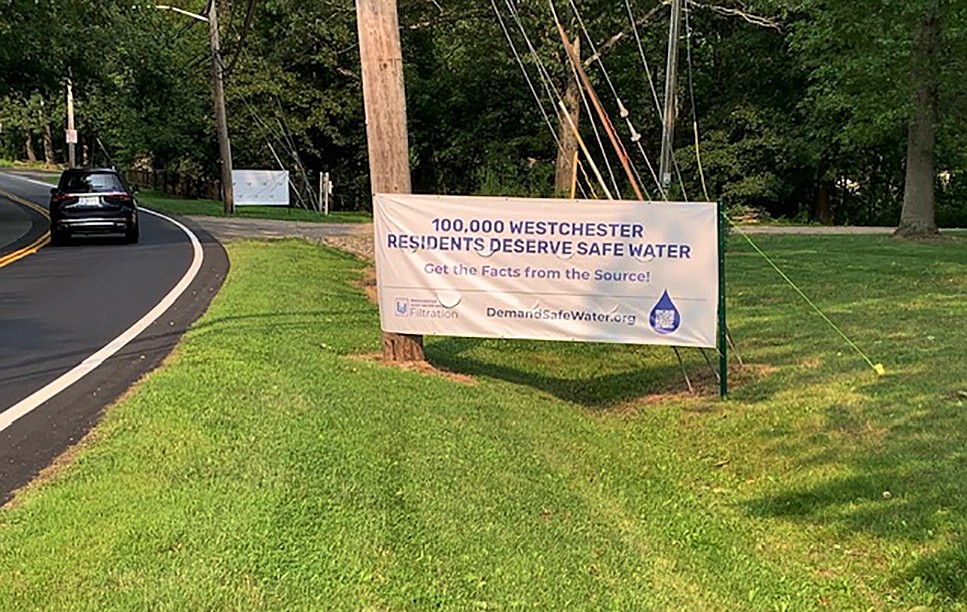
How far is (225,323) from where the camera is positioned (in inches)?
386

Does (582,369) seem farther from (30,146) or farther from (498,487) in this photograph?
(30,146)

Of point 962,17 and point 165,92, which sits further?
point 165,92

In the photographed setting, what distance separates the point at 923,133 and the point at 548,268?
64.1 feet

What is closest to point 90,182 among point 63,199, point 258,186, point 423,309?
point 63,199

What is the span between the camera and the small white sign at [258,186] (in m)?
37.6

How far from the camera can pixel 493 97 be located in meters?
42.9

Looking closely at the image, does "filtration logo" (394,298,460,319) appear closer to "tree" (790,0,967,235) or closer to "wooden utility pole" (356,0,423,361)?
"wooden utility pole" (356,0,423,361)

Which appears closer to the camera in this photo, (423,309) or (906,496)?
(906,496)

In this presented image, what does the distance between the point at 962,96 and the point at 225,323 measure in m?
19.0

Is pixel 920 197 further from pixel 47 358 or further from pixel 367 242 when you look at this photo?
pixel 47 358

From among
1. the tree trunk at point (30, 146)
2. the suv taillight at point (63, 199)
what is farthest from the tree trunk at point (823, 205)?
the tree trunk at point (30, 146)

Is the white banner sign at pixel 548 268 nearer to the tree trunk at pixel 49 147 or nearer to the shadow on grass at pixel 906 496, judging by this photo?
the shadow on grass at pixel 906 496

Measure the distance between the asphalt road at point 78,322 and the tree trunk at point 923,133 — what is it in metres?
15.7

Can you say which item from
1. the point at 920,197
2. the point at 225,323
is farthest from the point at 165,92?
the point at 225,323
